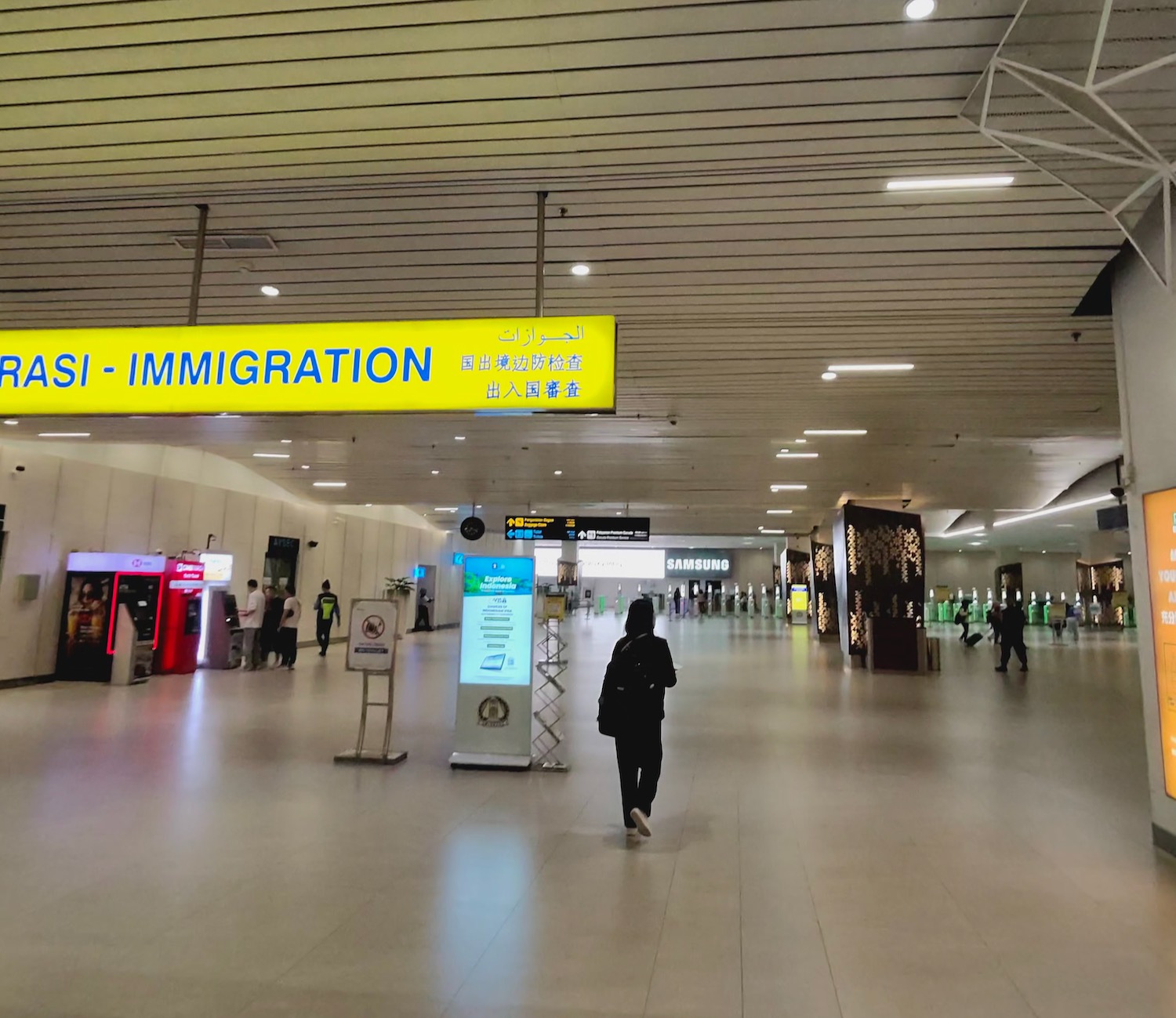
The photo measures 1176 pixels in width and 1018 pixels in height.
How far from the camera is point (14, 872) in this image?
3.72 meters

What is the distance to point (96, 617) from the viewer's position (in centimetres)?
1128

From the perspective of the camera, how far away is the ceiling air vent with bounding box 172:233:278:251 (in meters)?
4.86

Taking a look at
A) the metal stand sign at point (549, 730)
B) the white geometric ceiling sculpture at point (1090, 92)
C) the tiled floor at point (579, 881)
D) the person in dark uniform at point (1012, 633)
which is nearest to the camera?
the tiled floor at point (579, 881)

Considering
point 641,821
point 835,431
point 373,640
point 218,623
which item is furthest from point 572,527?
point 641,821

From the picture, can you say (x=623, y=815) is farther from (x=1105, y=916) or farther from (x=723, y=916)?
(x=1105, y=916)

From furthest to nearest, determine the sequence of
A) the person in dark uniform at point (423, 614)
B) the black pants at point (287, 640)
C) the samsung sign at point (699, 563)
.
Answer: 1. the samsung sign at point (699, 563)
2. the person in dark uniform at point (423, 614)
3. the black pants at point (287, 640)

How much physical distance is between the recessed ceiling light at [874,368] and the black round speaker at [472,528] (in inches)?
464

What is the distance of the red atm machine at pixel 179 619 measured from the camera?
40.0 feet

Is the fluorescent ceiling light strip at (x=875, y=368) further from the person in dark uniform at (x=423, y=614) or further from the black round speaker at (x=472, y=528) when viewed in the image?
the person in dark uniform at (x=423, y=614)

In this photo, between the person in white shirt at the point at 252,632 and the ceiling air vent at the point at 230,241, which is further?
the person in white shirt at the point at 252,632

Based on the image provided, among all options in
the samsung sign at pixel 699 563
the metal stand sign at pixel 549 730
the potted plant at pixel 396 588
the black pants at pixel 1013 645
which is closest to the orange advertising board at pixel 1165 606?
the metal stand sign at pixel 549 730

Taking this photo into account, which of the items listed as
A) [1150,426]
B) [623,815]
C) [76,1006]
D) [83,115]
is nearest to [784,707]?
[623,815]

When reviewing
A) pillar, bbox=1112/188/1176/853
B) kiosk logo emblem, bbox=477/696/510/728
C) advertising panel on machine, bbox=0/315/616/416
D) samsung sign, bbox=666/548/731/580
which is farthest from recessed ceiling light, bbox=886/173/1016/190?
Answer: samsung sign, bbox=666/548/731/580

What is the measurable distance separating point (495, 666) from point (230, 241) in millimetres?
3823
